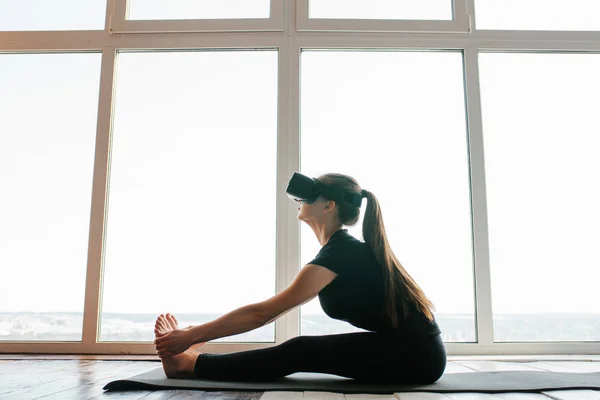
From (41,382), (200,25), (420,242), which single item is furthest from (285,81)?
(41,382)

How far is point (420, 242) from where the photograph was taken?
3.10 meters

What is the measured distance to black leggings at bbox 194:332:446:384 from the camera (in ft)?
A: 5.89

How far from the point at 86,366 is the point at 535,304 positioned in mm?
2339

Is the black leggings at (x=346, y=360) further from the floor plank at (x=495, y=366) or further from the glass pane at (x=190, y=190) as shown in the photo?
the glass pane at (x=190, y=190)

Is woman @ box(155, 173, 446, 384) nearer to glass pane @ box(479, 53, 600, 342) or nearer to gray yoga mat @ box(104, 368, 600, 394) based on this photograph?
gray yoga mat @ box(104, 368, 600, 394)

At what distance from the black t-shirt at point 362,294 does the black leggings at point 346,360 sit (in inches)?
1.5

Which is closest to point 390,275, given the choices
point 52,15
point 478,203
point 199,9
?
point 478,203

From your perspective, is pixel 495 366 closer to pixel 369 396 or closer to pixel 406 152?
pixel 369 396

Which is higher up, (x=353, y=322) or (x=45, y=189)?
(x=45, y=189)

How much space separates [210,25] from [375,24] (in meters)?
0.97

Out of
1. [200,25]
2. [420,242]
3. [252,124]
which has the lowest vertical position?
[420,242]

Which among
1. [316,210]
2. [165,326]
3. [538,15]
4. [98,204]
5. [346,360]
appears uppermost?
[538,15]

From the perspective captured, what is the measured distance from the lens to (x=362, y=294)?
1788 millimetres

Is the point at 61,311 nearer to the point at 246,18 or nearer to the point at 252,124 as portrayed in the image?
the point at 252,124
